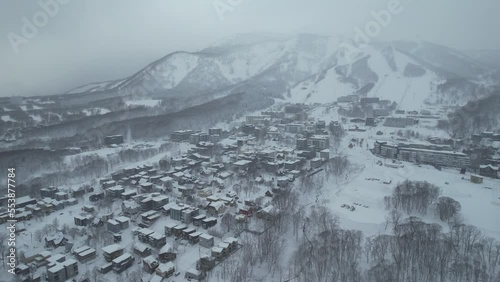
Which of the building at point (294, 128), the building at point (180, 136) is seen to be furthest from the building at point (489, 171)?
the building at point (180, 136)

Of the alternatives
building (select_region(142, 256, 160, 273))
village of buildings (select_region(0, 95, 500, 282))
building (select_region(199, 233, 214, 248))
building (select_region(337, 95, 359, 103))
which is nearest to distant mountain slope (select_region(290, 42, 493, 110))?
building (select_region(337, 95, 359, 103))

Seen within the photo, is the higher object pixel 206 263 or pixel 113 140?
pixel 113 140

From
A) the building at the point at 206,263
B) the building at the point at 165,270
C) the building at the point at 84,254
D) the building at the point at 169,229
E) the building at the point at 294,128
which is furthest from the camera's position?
the building at the point at 294,128

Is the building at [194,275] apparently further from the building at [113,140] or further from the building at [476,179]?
the building at [113,140]

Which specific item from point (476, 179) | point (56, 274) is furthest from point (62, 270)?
point (476, 179)

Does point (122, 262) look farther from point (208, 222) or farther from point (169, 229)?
point (208, 222)

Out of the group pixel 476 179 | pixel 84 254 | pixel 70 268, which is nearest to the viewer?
pixel 70 268

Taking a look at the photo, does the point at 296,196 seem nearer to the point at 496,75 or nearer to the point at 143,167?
the point at 143,167

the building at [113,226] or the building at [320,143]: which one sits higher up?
the building at [320,143]
